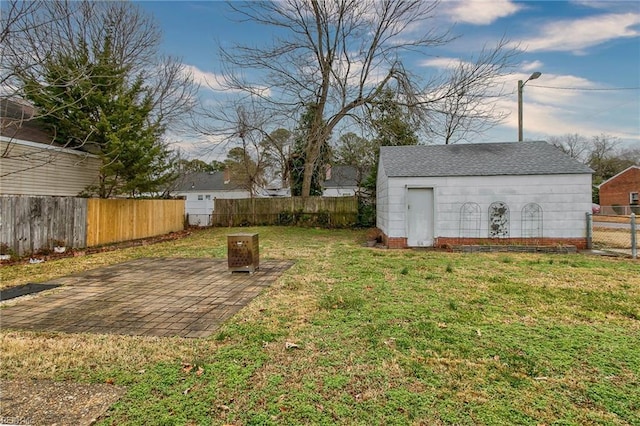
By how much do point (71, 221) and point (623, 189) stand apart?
135ft

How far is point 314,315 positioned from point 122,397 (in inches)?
83.7

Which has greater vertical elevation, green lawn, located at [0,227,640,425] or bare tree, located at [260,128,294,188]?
bare tree, located at [260,128,294,188]

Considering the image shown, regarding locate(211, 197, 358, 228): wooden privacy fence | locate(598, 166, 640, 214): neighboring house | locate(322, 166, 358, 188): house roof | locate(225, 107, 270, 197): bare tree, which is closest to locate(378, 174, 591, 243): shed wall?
locate(211, 197, 358, 228): wooden privacy fence

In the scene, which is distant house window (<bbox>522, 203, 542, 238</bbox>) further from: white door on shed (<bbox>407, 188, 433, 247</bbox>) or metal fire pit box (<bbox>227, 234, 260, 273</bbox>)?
metal fire pit box (<bbox>227, 234, 260, 273</bbox>)

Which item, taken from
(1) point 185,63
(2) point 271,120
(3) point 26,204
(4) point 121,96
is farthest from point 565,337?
(1) point 185,63

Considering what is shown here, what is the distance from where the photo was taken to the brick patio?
3.62 metres

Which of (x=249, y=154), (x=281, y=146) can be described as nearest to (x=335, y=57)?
(x=281, y=146)

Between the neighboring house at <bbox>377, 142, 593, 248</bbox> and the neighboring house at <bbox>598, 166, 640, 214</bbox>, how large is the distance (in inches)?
974

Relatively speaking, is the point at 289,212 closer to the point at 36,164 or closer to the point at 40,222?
the point at 36,164

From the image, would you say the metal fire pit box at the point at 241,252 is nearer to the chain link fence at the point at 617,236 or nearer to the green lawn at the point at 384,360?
the green lawn at the point at 384,360

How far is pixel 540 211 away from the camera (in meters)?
9.56

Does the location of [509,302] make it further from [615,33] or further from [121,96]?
[121,96]

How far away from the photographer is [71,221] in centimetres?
964

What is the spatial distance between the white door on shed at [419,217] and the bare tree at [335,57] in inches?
272
